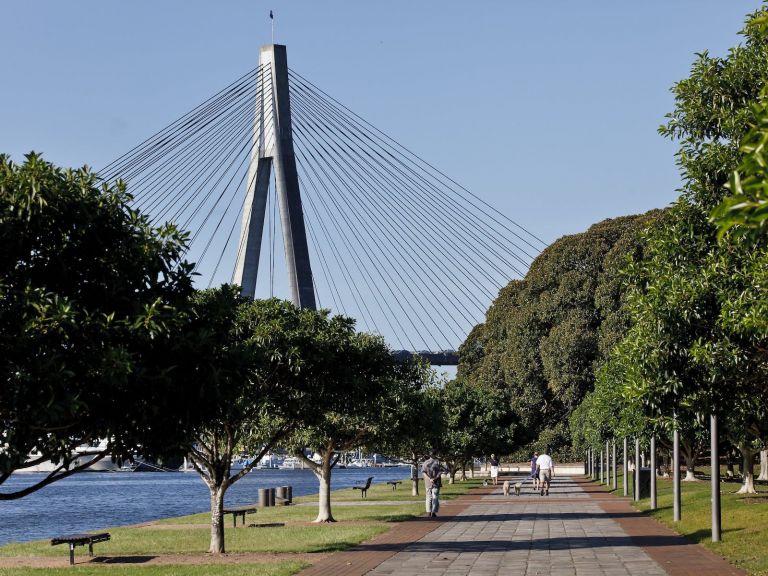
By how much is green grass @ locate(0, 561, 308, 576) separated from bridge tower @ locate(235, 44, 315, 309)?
18.6 metres

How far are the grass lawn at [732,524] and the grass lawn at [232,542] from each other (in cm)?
724

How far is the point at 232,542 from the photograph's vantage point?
27.3 metres

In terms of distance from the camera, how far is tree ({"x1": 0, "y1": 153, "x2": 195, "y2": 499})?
13250mm

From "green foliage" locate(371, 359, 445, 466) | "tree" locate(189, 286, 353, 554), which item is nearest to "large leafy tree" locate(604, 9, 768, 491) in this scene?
"tree" locate(189, 286, 353, 554)

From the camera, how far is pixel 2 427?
547 inches

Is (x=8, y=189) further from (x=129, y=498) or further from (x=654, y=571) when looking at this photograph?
(x=129, y=498)

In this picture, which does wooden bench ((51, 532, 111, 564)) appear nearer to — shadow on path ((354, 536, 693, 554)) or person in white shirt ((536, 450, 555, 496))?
shadow on path ((354, 536, 693, 554))

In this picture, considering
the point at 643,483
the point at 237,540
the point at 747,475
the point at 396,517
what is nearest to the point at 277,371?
the point at 237,540

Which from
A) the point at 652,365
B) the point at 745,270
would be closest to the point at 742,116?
the point at 745,270

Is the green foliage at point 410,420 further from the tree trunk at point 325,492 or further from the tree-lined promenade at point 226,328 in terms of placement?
the tree-lined promenade at point 226,328

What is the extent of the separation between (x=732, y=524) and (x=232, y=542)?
36.7ft

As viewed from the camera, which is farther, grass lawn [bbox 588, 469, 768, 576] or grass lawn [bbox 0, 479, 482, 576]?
grass lawn [bbox 0, 479, 482, 576]

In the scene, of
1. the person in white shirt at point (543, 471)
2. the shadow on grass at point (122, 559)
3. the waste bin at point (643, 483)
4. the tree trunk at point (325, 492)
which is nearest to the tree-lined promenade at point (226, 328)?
the shadow on grass at point (122, 559)

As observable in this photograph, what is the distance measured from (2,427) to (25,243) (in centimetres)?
227
